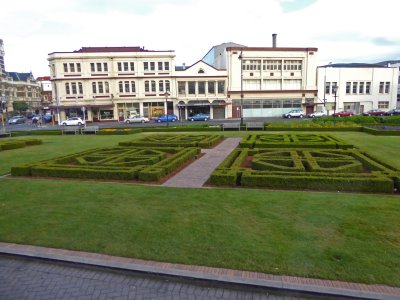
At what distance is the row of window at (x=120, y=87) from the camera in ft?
171

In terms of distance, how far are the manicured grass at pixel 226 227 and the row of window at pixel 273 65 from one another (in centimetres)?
4914

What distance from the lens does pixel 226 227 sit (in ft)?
19.6

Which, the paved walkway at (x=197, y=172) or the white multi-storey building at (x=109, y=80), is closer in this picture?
the paved walkway at (x=197, y=172)

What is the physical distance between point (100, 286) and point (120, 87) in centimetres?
5169

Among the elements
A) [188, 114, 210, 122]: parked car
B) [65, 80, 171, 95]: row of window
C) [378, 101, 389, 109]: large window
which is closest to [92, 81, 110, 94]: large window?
[65, 80, 171, 95]: row of window

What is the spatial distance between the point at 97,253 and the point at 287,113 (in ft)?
171

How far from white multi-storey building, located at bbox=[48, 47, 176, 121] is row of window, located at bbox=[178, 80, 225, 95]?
1.79 meters

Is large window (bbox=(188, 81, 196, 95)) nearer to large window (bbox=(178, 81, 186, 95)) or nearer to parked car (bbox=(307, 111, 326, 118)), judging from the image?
large window (bbox=(178, 81, 186, 95))

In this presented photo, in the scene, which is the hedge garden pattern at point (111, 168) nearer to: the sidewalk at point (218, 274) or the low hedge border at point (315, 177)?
the low hedge border at point (315, 177)

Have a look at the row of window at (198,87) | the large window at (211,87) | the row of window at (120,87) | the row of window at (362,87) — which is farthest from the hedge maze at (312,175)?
the row of window at (362,87)

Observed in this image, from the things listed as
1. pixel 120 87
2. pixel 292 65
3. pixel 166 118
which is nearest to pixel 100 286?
pixel 166 118

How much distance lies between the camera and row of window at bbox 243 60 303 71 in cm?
5409

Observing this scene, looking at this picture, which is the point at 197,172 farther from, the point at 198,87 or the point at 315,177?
the point at 198,87

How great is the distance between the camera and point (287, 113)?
53438mm
